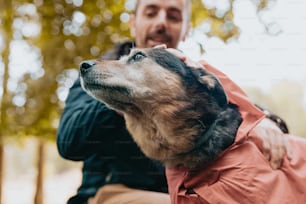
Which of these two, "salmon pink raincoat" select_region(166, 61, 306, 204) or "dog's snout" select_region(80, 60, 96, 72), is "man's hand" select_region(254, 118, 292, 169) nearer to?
"salmon pink raincoat" select_region(166, 61, 306, 204)

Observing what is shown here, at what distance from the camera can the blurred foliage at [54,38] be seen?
3.22 m

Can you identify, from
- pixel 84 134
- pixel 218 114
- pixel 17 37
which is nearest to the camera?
pixel 218 114

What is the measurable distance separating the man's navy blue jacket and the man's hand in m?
0.43

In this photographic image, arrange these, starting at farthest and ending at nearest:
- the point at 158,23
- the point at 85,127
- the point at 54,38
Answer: the point at 54,38 → the point at 158,23 → the point at 85,127

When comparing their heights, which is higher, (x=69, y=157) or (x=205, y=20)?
(x=205, y=20)

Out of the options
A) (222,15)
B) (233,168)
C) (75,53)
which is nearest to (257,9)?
(222,15)

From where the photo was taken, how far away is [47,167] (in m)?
3.78

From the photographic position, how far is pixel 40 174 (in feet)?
11.8

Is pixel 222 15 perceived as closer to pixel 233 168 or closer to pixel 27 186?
pixel 233 168

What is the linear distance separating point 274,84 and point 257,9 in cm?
47

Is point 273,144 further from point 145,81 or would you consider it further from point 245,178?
point 145,81

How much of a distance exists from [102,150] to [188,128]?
443 millimetres

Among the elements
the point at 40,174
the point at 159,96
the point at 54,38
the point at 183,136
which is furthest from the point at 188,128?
the point at 40,174

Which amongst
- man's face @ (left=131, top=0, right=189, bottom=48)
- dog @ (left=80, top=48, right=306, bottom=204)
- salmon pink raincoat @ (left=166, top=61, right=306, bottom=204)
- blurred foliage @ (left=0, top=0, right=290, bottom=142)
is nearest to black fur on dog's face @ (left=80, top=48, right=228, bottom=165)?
dog @ (left=80, top=48, right=306, bottom=204)
